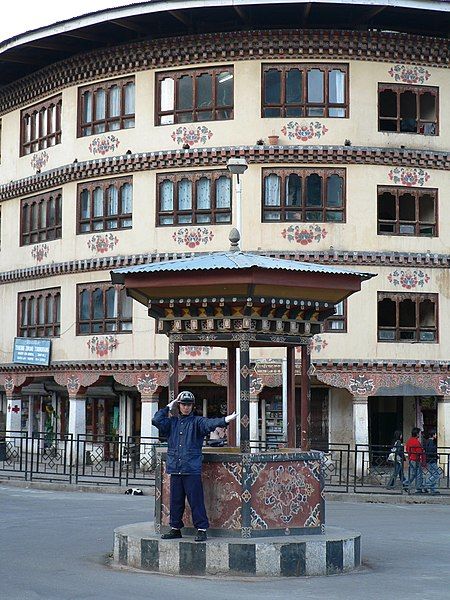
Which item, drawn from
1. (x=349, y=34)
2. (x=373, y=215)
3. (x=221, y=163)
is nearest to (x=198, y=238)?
(x=221, y=163)

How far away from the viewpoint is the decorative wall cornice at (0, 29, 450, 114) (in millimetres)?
31469

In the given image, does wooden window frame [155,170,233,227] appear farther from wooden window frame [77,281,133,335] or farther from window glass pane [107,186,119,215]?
wooden window frame [77,281,133,335]

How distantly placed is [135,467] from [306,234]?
7920 mm

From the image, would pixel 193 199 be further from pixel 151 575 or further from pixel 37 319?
pixel 151 575

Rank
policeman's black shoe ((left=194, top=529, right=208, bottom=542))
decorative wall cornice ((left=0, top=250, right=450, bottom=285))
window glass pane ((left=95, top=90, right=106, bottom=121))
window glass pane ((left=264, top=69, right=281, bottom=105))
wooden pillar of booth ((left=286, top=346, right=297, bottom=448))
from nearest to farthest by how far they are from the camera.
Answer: policeman's black shoe ((left=194, top=529, right=208, bottom=542)), wooden pillar of booth ((left=286, top=346, right=297, bottom=448)), decorative wall cornice ((left=0, top=250, right=450, bottom=285)), window glass pane ((left=264, top=69, right=281, bottom=105)), window glass pane ((left=95, top=90, right=106, bottom=121))

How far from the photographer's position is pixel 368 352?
1242 inches

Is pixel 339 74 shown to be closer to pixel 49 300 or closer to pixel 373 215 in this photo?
pixel 373 215

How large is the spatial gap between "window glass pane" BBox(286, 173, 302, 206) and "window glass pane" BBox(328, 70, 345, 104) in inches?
89.3

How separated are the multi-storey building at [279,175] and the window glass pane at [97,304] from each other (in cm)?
7

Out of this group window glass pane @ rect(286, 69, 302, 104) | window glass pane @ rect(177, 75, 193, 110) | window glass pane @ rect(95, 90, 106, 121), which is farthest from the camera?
window glass pane @ rect(95, 90, 106, 121)

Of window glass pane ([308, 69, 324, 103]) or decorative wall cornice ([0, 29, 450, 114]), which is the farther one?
window glass pane ([308, 69, 324, 103])

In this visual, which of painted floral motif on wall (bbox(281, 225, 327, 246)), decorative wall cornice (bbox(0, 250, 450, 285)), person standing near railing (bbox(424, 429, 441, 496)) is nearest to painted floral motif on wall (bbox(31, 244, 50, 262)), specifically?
decorative wall cornice (bbox(0, 250, 450, 285))

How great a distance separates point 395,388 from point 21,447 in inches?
383

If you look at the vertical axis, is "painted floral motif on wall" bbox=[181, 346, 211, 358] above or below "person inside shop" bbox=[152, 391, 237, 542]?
above
